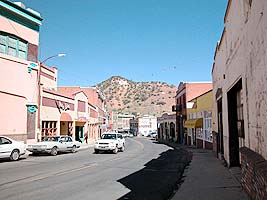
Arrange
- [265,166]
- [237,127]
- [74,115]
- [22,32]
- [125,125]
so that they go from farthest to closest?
[125,125] → [74,115] → [22,32] → [237,127] → [265,166]

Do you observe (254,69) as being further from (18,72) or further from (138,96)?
(138,96)

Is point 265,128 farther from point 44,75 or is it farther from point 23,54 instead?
point 44,75

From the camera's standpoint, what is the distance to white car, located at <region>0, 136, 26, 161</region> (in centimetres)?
1861

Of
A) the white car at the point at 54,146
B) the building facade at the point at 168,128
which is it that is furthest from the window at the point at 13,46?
the building facade at the point at 168,128

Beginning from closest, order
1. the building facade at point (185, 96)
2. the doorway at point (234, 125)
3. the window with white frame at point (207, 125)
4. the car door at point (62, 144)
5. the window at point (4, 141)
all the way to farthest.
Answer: the doorway at point (234, 125) < the window at point (4, 141) < the car door at point (62, 144) < the window with white frame at point (207, 125) < the building facade at point (185, 96)

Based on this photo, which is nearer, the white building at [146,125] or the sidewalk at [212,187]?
the sidewalk at [212,187]

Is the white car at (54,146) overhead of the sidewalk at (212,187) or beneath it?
overhead

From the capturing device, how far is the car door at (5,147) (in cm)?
1847

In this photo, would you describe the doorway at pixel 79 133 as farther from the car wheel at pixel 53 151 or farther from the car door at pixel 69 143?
the car wheel at pixel 53 151

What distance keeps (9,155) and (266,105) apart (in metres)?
16.9

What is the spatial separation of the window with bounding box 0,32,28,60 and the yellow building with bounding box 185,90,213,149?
1872cm

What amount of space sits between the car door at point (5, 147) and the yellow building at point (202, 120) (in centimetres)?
1806

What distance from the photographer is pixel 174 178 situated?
12.9m

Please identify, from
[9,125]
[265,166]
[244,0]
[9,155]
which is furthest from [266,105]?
[9,125]
